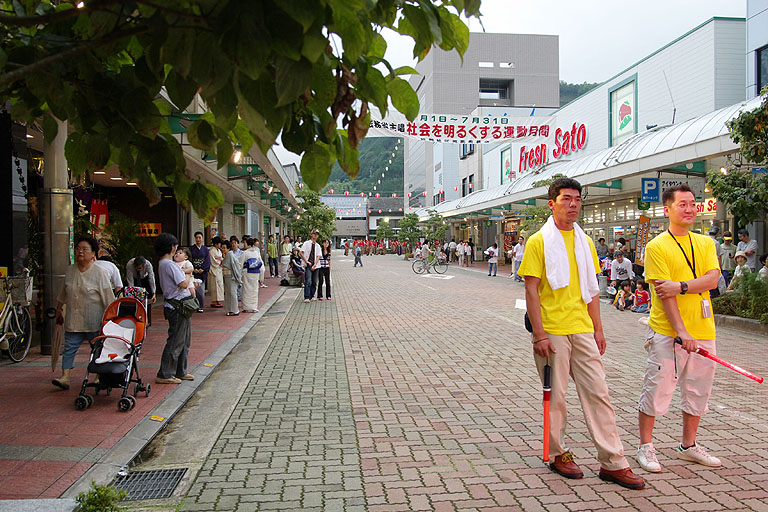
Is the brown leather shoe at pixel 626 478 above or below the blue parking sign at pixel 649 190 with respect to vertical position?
below

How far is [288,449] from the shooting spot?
4.54m

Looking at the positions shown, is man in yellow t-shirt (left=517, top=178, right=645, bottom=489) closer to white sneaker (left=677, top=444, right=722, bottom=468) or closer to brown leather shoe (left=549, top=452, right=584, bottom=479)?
brown leather shoe (left=549, top=452, right=584, bottom=479)

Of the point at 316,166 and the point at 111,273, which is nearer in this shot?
the point at 316,166

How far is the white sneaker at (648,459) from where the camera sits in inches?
154

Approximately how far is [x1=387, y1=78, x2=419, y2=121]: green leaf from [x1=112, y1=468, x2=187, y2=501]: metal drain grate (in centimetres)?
310

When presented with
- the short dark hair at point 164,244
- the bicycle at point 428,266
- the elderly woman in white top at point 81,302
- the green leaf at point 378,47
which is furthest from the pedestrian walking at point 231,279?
the bicycle at point 428,266

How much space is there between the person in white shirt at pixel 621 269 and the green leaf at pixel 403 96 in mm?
13649

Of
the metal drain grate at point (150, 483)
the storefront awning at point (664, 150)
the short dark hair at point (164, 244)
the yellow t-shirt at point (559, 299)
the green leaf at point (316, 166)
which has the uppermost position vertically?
the storefront awning at point (664, 150)

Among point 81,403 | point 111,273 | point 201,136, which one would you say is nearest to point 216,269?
point 111,273

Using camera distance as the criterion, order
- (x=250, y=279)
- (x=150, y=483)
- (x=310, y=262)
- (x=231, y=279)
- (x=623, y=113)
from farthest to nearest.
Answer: (x=623, y=113), (x=310, y=262), (x=250, y=279), (x=231, y=279), (x=150, y=483)

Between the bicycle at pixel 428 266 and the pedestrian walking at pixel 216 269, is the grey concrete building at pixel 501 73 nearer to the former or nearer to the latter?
the bicycle at pixel 428 266

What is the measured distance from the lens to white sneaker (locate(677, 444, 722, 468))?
13.2 feet

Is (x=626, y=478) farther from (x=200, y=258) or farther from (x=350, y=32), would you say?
(x=200, y=258)

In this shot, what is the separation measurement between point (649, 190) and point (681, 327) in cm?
1373
